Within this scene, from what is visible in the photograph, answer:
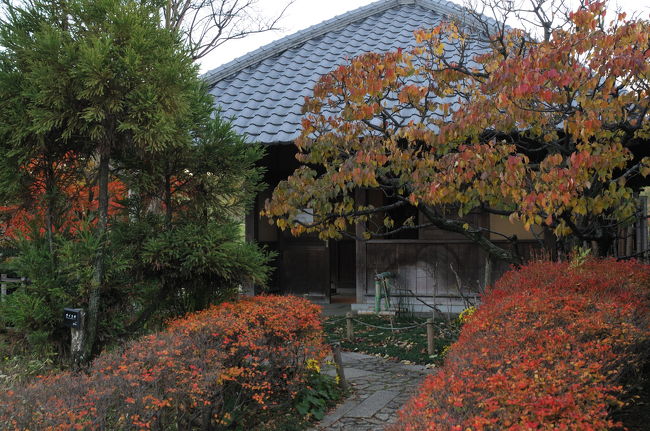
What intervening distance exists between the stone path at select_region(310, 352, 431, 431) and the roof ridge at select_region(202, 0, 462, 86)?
6.71 meters

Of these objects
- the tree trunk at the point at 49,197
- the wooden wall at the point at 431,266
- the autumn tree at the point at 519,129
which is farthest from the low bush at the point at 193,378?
the wooden wall at the point at 431,266

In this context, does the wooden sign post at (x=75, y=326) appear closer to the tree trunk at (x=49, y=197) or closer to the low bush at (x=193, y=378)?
the low bush at (x=193, y=378)

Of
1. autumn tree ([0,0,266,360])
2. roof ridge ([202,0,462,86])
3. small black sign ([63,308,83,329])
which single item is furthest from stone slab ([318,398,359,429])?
roof ridge ([202,0,462,86])

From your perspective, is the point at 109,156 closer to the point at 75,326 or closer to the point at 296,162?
the point at 75,326

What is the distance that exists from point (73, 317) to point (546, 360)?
373 centimetres

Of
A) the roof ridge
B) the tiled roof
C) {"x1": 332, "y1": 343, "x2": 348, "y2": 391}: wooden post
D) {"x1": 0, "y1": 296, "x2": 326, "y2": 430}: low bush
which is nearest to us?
{"x1": 0, "y1": 296, "x2": 326, "y2": 430}: low bush

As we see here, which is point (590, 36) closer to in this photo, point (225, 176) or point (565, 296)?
point (565, 296)

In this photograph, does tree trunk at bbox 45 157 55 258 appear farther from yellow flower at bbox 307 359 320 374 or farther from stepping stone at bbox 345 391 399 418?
→ stepping stone at bbox 345 391 399 418

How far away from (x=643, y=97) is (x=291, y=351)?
12.9 ft

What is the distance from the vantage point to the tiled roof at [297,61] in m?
9.73

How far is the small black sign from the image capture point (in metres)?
4.75

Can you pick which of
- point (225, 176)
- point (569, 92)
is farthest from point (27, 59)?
point (569, 92)

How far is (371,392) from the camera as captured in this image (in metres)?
6.05

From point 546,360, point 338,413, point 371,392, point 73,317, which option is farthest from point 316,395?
point 546,360
